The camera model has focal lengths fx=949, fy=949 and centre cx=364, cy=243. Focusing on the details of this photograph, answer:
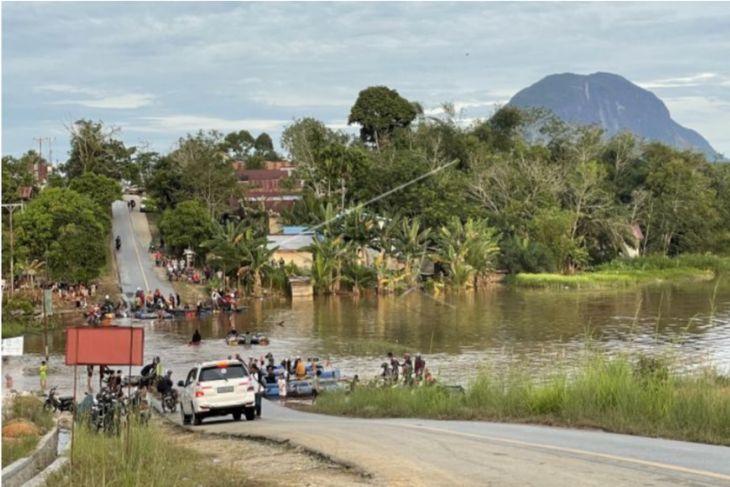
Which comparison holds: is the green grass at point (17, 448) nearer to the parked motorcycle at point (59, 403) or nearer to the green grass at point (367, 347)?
the parked motorcycle at point (59, 403)

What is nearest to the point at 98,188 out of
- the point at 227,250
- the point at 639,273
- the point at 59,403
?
the point at 227,250

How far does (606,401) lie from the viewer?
15.2 meters

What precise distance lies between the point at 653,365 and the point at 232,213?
74.0 m

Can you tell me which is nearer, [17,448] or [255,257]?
[17,448]

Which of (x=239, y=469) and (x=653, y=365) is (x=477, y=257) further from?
(x=239, y=469)

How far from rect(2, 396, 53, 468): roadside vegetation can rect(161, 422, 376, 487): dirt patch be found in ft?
8.03

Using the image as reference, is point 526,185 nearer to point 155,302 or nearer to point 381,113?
point 381,113

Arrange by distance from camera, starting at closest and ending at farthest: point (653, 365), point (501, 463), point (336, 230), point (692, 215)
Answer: point (501, 463), point (653, 365), point (336, 230), point (692, 215)

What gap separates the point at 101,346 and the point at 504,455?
5.13 m

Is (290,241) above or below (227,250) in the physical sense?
above

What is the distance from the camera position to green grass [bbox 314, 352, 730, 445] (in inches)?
531

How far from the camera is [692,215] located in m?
87.6

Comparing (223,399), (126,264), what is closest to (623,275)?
(126,264)

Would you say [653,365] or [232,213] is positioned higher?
[232,213]
